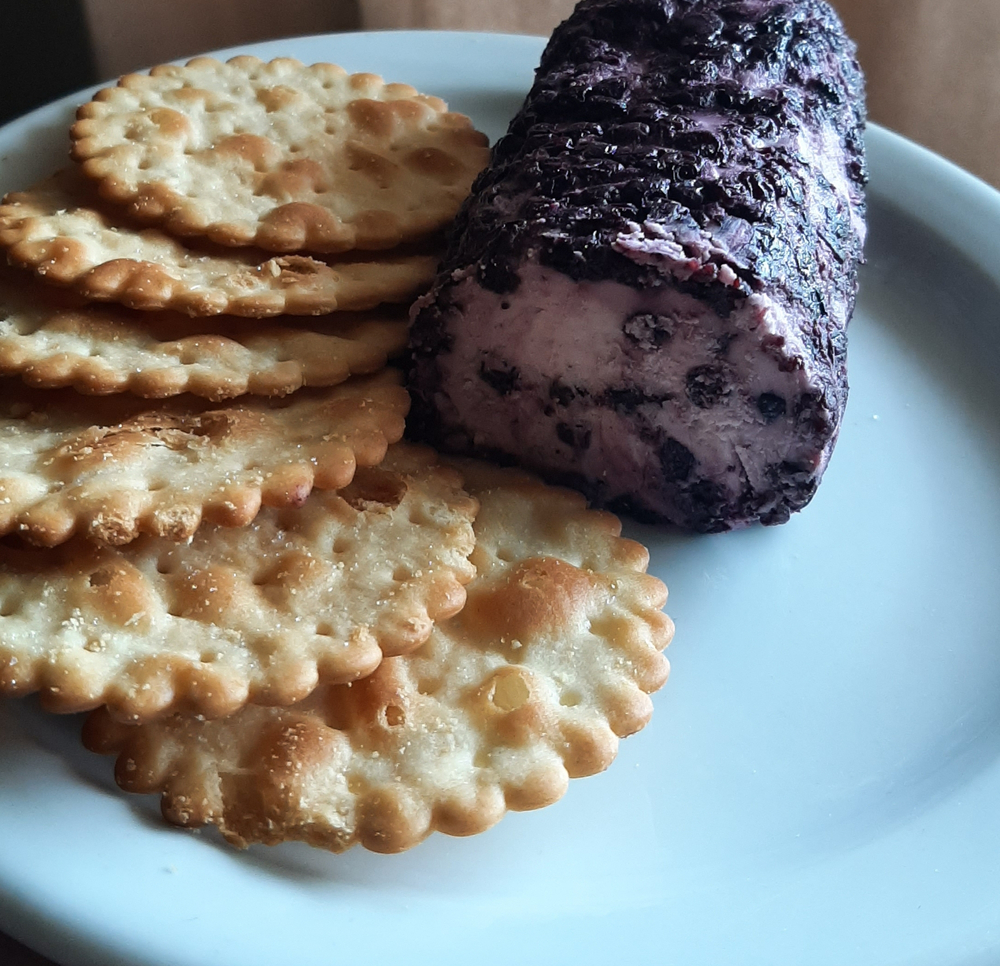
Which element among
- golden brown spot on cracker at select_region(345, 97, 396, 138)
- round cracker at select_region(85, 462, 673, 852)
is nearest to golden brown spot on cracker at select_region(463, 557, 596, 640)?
round cracker at select_region(85, 462, 673, 852)

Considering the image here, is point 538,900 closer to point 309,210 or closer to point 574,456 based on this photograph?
point 574,456

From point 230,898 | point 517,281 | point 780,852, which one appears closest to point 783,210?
point 517,281

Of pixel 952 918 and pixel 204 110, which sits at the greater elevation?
pixel 204 110

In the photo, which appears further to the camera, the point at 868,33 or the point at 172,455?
the point at 868,33

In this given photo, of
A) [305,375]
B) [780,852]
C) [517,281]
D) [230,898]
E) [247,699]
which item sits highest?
[517,281]

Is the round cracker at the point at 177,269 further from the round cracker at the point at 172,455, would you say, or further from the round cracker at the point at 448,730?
the round cracker at the point at 448,730

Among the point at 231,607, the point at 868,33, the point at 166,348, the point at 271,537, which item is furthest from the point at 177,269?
the point at 868,33

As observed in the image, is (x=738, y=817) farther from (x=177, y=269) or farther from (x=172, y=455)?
(x=177, y=269)
